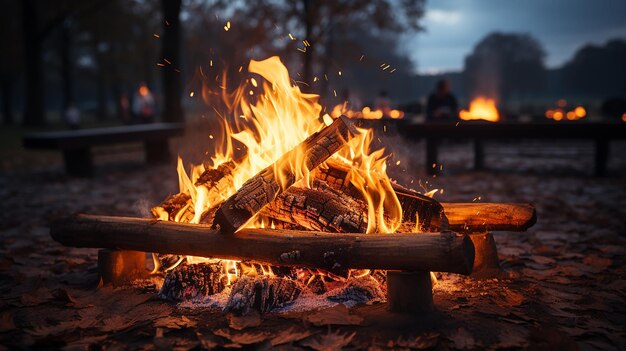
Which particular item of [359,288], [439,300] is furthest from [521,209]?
[359,288]

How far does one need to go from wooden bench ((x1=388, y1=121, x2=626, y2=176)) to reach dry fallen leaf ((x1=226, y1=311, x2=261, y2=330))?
7745 millimetres

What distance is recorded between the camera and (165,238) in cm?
347

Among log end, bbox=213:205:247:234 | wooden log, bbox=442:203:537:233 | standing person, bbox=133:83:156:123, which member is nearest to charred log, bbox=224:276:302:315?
log end, bbox=213:205:247:234

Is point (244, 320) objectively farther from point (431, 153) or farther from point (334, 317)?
point (431, 153)

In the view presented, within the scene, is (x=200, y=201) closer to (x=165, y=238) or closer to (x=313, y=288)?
(x=165, y=238)

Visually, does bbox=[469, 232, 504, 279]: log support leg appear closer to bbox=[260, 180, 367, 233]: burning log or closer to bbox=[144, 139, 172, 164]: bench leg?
bbox=[260, 180, 367, 233]: burning log

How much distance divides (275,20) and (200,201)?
20.4 meters

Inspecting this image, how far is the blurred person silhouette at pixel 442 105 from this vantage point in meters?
13.0

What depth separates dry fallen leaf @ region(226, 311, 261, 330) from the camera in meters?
3.01

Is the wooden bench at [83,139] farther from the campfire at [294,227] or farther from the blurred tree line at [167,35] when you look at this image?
the campfire at [294,227]

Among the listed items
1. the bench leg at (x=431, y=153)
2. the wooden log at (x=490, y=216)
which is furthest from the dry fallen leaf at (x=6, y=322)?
the bench leg at (x=431, y=153)

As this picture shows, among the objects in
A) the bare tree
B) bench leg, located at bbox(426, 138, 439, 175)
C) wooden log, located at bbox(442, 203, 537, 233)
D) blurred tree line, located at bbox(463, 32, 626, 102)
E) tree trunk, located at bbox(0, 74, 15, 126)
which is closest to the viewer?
wooden log, located at bbox(442, 203, 537, 233)

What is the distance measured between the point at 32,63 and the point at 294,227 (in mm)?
28487

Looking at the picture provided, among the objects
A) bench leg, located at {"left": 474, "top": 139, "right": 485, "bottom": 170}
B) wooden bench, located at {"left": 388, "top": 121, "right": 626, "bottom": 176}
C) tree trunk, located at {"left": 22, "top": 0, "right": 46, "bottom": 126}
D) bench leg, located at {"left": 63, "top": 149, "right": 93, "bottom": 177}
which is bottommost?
bench leg, located at {"left": 63, "top": 149, "right": 93, "bottom": 177}
